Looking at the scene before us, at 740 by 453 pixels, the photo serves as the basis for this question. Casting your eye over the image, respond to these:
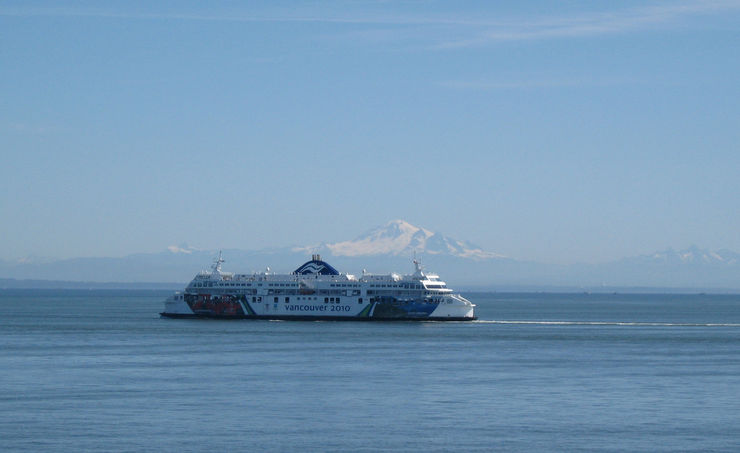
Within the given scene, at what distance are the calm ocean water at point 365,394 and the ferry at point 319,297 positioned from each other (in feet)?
82.1

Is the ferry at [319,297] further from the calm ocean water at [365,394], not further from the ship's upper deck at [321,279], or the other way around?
the calm ocean water at [365,394]

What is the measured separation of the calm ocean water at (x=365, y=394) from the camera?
39562 millimetres

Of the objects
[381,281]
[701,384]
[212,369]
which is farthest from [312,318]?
[701,384]

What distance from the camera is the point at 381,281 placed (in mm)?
119062

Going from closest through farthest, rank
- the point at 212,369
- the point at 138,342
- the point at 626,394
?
1. the point at 626,394
2. the point at 212,369
3. the point at 138,342

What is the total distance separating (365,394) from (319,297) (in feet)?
225

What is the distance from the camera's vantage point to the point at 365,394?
51812 mm

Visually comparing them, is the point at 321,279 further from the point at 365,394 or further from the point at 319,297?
the point at 365,394

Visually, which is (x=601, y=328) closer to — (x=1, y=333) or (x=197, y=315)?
(x=197, y=315)

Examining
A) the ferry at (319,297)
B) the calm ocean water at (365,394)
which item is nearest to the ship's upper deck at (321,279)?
the ferry at (319,297)

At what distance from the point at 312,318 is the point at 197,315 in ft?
47.8

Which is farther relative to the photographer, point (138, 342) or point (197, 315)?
point (197, 315)

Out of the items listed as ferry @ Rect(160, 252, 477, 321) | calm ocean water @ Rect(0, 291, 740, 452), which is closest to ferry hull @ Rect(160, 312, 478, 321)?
ferry @ Rect(160, 252, 477, 321)

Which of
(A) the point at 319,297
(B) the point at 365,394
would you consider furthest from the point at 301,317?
(B) the point at 365,394
